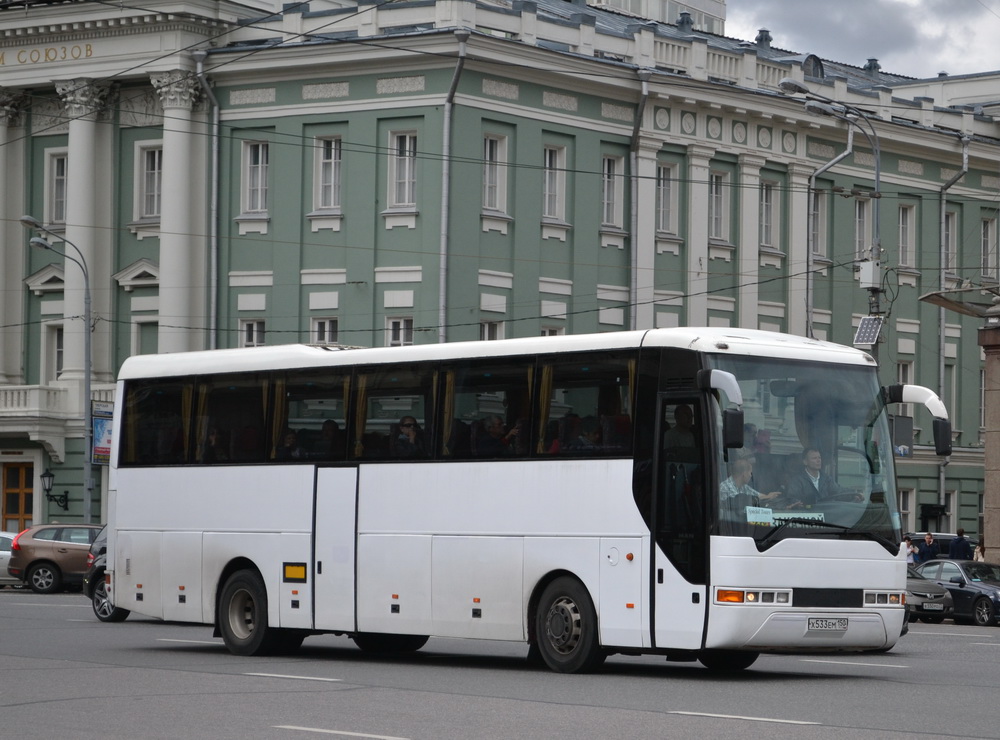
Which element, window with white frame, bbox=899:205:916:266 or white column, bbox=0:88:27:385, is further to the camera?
window with white frame, bbox=899:205:916:266

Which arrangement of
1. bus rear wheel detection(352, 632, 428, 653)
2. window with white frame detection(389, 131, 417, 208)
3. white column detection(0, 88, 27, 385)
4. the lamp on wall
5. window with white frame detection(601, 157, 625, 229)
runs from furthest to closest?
white column detection(0, 88, 27, 385) → the lamp on wall → window with white frame detection(601, 157, 625, 229) → window with white frame detection(389, 131, 417, 208) → bus rear wheel detection(352, 632, 428, 653)

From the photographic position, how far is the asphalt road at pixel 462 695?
12664 mm

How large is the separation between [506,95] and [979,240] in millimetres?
18035

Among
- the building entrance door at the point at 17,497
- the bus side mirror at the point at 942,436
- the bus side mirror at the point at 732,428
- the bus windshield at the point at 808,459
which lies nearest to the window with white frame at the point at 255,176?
the building entrance door at the point at 17,497

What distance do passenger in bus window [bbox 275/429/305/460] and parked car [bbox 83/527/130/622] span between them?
6472mm

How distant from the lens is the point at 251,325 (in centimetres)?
4409

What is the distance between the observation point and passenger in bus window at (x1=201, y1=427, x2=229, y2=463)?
2083cm

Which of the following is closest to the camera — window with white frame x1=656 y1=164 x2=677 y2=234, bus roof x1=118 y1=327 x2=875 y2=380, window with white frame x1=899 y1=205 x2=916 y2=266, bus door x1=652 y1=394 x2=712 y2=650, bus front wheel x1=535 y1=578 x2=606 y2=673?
bus door x1=652 y1=394 x2=712 y2=650

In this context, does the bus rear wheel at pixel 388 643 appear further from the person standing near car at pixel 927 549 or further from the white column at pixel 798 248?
the white column at pixel 798 248

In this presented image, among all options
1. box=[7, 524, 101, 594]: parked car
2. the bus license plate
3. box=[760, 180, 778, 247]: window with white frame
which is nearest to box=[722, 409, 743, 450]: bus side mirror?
the bus license plate

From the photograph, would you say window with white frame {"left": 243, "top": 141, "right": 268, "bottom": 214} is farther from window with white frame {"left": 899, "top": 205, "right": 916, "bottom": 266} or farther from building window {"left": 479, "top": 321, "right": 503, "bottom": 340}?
window with white frame {"left": 899, "top": 205, "right": 916, "bottom": 266}

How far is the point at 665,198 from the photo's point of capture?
4625cm

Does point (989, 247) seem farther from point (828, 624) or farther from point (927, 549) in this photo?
point (828, 624)

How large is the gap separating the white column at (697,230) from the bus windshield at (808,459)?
28.7 m
